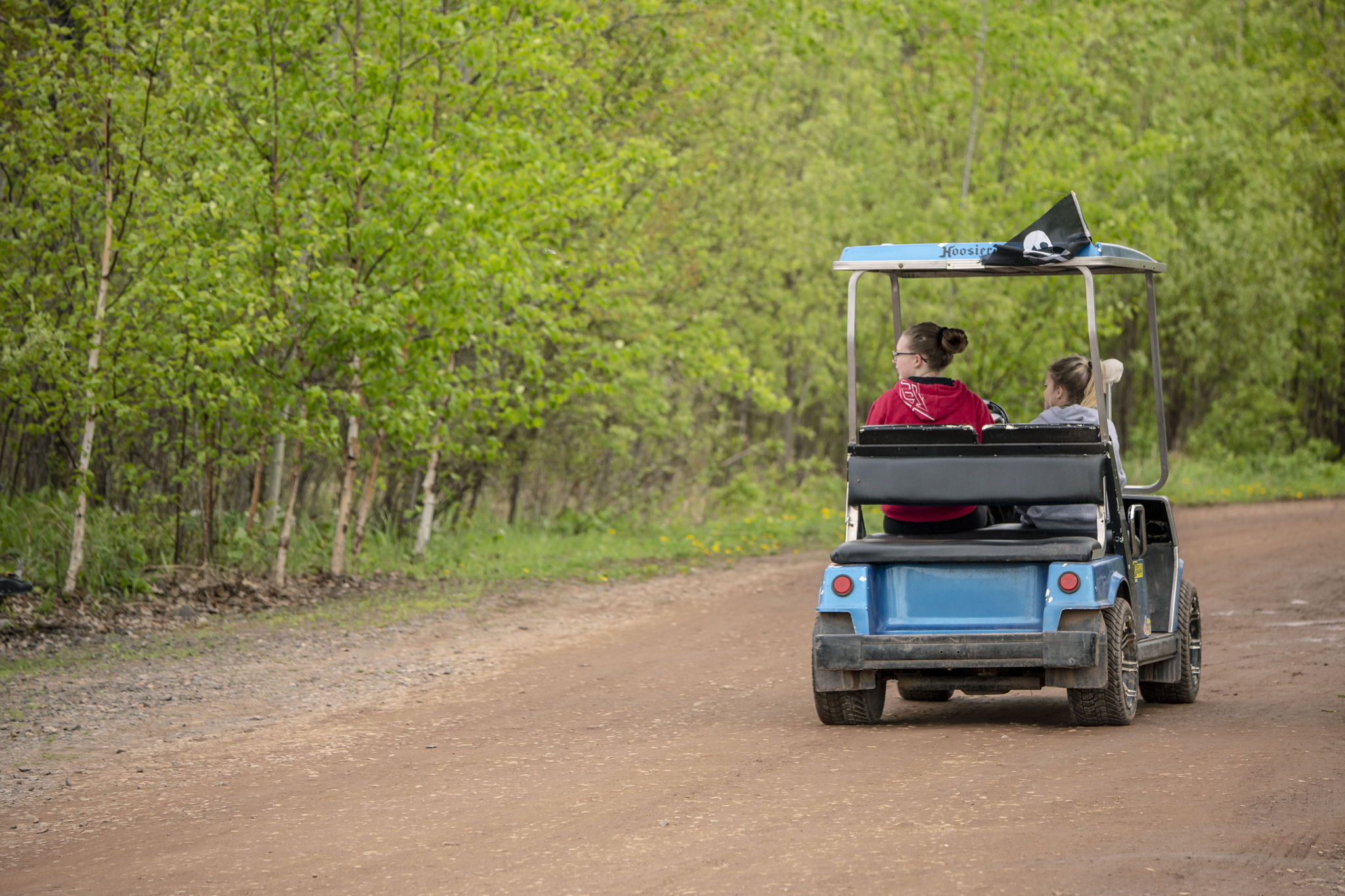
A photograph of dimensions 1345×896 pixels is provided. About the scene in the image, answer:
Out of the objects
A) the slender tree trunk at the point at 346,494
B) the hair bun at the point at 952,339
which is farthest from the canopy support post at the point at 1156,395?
the slender tree trunk at the point at 346,494

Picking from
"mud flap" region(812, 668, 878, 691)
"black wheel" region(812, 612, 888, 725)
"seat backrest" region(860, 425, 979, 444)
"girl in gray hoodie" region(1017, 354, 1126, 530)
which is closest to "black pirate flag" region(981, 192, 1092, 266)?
"girl in gray hoodie" region(1017, 354, 1126, 530)

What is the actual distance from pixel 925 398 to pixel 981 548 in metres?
1.03

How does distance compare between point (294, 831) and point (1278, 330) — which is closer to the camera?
point (294, 831)

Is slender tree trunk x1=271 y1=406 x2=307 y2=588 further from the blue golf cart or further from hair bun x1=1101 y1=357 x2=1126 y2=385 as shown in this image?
hair bun x1=1101 y1=357 x2=1126 y2=385

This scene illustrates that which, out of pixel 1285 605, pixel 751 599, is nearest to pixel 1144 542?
pixel 1285 605

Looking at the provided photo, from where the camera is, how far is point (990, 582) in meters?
7.78

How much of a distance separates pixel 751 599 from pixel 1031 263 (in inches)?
275

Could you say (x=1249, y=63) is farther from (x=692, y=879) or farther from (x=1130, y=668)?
(x=692, y=879)

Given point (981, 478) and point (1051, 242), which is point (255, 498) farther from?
point (1051, 242)

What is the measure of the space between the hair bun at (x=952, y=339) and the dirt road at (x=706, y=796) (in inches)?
79.1

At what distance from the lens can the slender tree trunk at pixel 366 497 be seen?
15703mm

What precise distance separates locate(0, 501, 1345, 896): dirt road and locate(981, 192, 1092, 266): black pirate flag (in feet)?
8.06

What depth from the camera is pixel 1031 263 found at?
26.9 feet

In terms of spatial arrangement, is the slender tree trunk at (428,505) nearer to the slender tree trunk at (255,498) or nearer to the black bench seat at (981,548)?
the slender tree trunk at (255,498)
